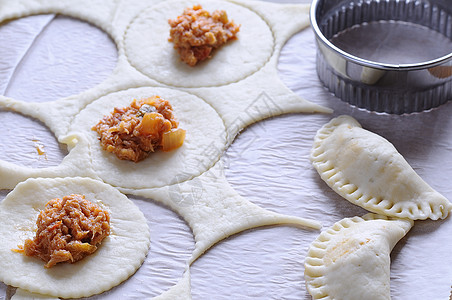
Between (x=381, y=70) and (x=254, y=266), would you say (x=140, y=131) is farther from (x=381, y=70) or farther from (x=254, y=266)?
(x=381, y=70)

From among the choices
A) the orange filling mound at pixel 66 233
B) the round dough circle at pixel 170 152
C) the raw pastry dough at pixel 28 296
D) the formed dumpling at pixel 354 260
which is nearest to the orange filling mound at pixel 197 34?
the round dough circle at pixel 170 152

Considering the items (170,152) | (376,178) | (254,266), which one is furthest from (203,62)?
(254,266)

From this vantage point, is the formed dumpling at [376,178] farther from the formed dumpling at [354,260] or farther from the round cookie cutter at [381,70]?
the round cookie cutter at [381,70]

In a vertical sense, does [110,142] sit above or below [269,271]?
above

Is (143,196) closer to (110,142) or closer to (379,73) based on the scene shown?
(110,142)

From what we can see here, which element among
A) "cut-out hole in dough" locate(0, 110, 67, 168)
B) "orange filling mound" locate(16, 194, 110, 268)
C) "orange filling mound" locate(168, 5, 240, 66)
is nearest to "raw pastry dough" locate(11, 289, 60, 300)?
"orange filling mound" locate(16, 194, 110, 268)

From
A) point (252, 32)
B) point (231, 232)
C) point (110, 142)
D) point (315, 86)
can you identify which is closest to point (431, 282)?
point (231, 232)
